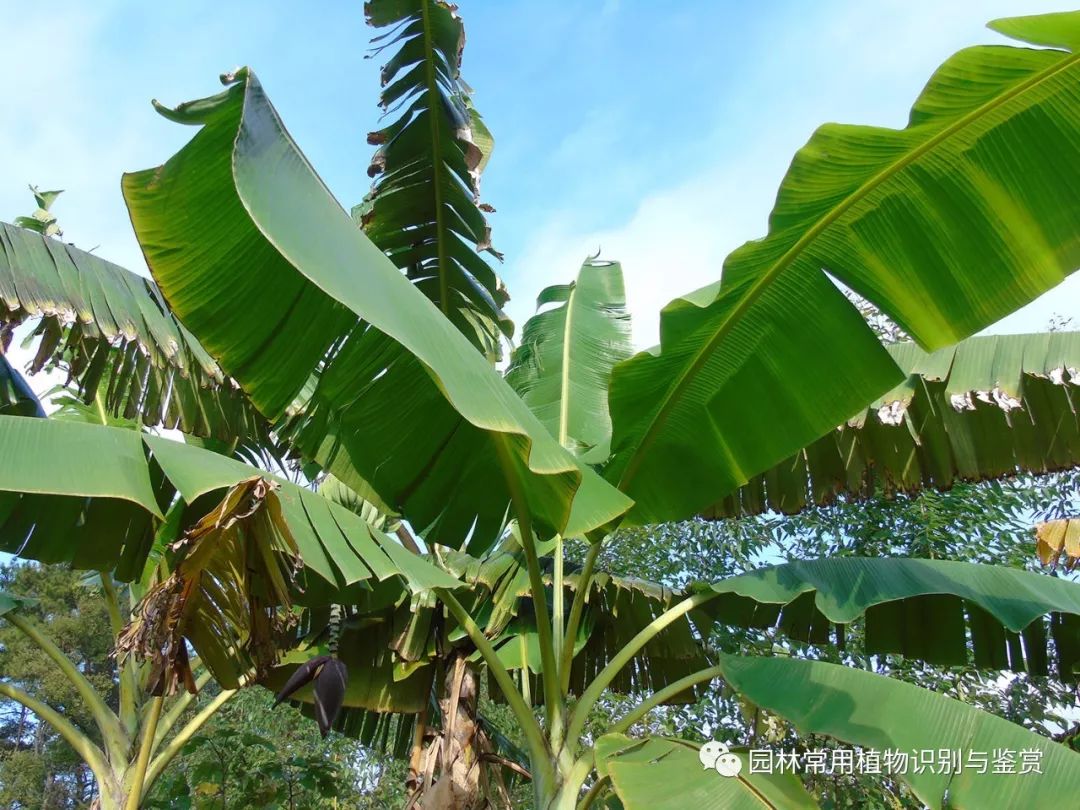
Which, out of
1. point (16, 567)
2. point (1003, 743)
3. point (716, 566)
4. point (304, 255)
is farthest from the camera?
point (16, 567)

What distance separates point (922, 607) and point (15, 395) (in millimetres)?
3922

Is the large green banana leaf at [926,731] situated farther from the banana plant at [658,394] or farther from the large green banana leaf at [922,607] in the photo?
the large green banana leaf at [922,607]

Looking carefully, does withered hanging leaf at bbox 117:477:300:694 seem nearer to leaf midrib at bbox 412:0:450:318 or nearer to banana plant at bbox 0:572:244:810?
leaf midrib at bbox 412:0:450:318

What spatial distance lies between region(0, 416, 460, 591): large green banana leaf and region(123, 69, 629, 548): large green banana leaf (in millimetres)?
264

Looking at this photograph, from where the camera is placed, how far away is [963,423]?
351 cm

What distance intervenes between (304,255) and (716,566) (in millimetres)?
6329

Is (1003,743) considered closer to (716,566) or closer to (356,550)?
(356,550)

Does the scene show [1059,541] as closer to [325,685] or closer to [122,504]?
[325,685]

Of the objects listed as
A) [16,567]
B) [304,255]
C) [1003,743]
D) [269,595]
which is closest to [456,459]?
[269,595]

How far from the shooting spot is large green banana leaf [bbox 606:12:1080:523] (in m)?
2.37

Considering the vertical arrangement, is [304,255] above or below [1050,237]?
below

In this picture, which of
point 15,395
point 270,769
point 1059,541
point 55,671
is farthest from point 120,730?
point 55,671

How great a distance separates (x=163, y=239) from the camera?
2.33 meters

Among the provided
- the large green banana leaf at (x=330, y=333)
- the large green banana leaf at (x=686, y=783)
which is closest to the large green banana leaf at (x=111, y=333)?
the large green banana leaf at (x=330, y=333)
